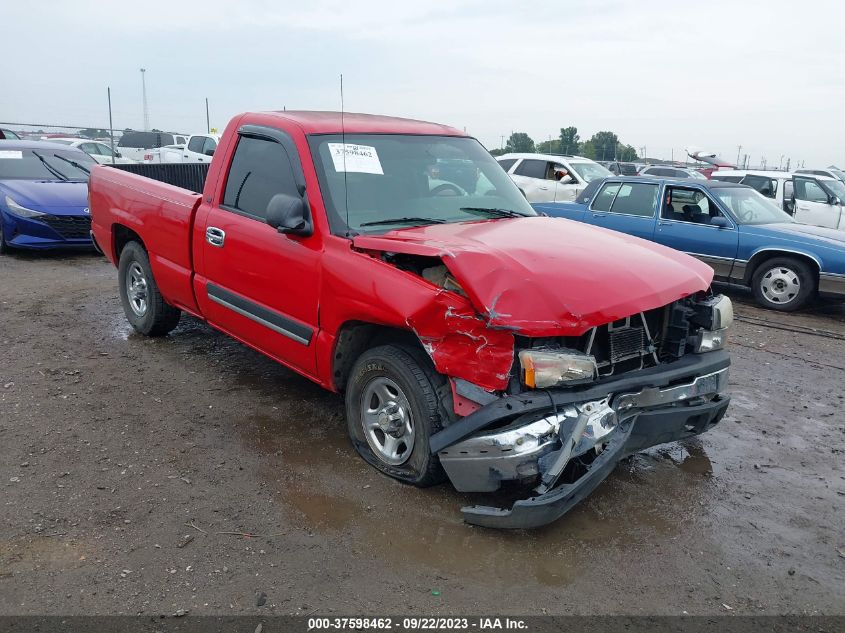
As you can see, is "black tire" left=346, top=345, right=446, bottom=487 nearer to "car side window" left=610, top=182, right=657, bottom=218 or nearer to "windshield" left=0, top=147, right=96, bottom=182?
"car side window" left=610, top=182, right=657, bottom=218

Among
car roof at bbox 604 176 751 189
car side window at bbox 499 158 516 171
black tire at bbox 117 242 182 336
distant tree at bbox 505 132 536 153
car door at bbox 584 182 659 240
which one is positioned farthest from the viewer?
distant tree at bbox 505 132 536 153

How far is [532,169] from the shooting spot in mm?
15227

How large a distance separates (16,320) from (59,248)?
11.9ft

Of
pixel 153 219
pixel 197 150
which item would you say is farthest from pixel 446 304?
pixel 197 150

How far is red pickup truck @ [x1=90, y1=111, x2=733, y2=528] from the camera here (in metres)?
3.16

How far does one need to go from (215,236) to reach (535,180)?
11196 mm

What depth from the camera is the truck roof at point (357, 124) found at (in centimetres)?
444

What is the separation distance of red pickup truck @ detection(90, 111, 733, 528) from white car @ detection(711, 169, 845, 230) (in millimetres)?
10390

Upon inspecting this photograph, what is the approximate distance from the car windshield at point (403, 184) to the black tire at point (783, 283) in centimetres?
497

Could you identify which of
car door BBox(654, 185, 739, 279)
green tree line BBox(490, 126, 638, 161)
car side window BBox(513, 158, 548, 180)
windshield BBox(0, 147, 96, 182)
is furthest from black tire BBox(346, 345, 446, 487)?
green tree line BBox(490, 126, 638, 161)

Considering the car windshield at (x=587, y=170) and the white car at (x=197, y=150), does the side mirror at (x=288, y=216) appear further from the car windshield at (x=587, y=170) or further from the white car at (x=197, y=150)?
the white car at (x=197, y=150)

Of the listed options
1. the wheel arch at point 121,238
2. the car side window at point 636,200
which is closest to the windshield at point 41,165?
the wheel arch at point 121,238

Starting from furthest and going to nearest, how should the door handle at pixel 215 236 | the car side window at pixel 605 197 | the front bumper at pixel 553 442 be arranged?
the car side window at pixel 605 197, the door handle at pixel 215 236, the front bumper at pixel 553 442

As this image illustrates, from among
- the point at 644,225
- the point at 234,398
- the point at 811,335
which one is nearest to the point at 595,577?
the point at 234,398
